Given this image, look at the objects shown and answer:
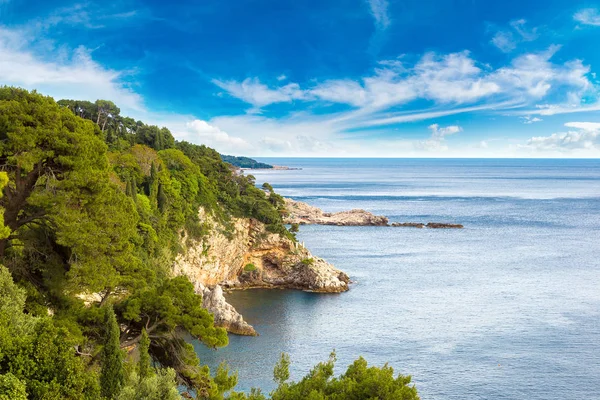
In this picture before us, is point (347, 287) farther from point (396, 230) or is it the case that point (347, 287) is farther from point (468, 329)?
point (396, 230)

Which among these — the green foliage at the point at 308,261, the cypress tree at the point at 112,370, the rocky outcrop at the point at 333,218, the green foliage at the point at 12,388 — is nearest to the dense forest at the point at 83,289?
the cypress tree at the point at 112,370

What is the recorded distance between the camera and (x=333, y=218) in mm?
120000

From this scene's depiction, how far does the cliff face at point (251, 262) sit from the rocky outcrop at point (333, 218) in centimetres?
4144

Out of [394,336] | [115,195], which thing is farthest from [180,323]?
[394,336]

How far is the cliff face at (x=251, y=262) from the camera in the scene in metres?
60.8

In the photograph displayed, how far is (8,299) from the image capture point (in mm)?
18250

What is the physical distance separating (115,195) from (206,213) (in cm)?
4091

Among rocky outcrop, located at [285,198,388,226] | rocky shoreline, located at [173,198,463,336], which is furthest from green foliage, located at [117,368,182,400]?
rocky outcrop, located at [285,198,388,226]

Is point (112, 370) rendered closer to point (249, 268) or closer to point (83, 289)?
point (83, 289)

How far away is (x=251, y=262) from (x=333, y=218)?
177ft

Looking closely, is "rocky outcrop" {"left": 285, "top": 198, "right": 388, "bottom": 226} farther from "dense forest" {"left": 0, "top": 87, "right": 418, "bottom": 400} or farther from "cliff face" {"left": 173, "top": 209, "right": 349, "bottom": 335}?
"dense forest" {"left": 0, "top": 87, "right": 418, "bottom": 400}

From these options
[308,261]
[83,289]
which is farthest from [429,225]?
[83,289]

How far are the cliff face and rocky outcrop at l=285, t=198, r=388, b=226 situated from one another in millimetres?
41443

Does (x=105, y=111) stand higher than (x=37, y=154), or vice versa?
(x=105, y=111)
